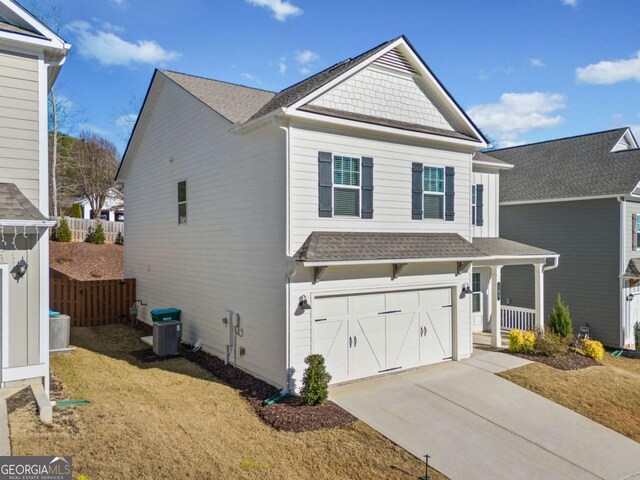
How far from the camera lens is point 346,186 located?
10.5m

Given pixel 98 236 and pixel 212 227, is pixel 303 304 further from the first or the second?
pixel 98 236

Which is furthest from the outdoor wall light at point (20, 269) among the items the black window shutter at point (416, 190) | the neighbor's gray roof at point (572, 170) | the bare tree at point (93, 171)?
the bare tree at point (93, 171)

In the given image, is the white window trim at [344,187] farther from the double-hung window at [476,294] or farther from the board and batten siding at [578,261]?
the board and batten siding at [578,261]

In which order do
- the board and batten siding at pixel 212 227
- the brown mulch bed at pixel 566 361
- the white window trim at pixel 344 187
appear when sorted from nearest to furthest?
the board and batten siding at pixel 212 227 < the white window trim at pixel 344 187 < the brown mulch bed at pixel 566 361

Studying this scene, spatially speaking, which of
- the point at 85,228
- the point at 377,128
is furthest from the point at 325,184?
the point at 85,228

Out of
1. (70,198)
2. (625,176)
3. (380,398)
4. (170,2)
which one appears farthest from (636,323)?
(70,198)

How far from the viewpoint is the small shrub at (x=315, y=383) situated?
8844 millimetres

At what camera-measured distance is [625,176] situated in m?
17.9

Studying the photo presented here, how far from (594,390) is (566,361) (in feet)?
6.19

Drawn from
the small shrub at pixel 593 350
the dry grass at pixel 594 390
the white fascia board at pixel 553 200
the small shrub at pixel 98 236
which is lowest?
the dry grass at pixel 594 390

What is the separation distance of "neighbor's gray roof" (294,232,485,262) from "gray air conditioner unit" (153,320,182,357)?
17.1 ft

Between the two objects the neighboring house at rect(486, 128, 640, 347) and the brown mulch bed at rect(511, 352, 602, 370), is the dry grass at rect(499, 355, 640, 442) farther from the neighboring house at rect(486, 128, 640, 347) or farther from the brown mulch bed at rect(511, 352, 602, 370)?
the neighboring house at rect(486, 128, 640, 347)

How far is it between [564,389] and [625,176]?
1151cm

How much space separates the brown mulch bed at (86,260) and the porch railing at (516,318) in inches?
752
